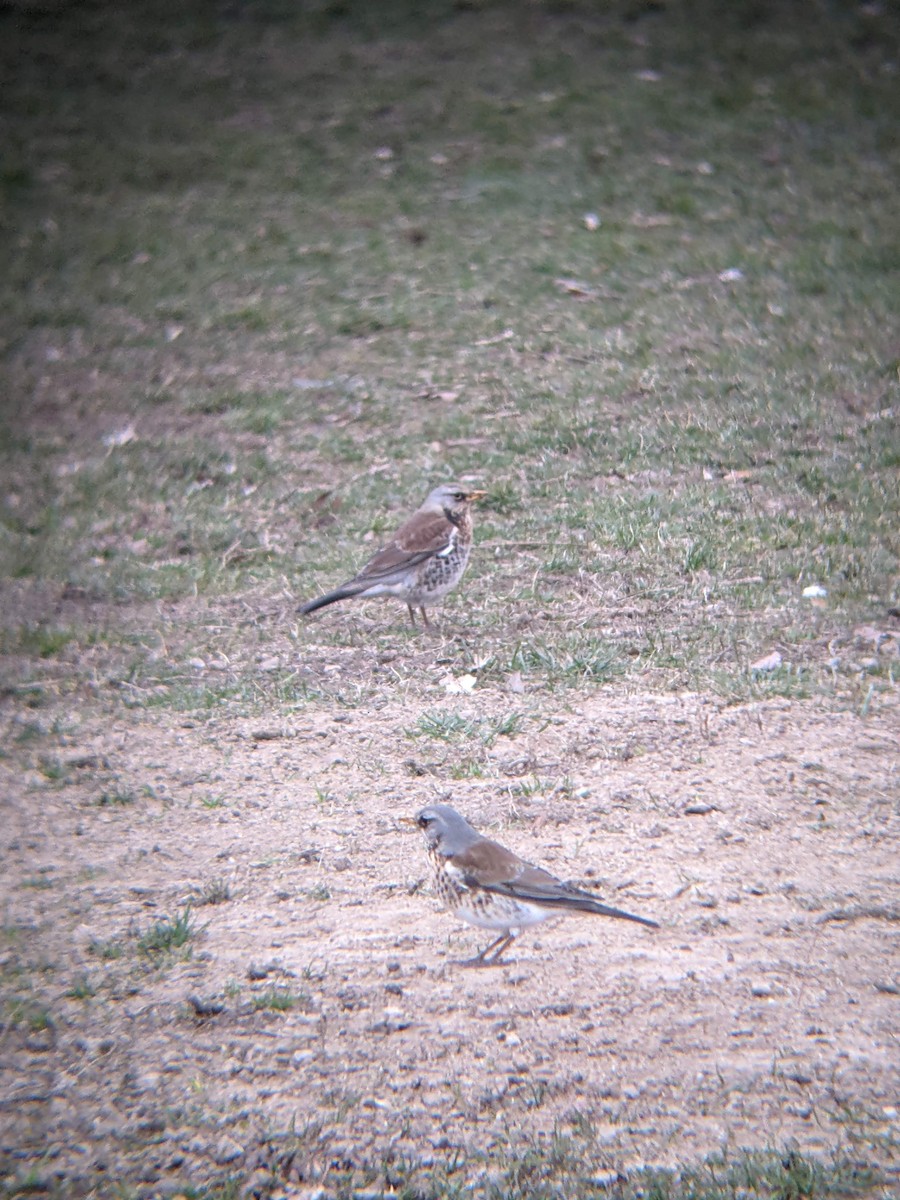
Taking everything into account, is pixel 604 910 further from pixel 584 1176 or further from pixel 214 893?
pixel 214 893

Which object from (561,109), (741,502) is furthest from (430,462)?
(561,109)

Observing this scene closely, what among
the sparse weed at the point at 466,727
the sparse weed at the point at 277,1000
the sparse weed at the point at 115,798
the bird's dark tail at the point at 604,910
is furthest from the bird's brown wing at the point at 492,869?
the sparse weed at the point at 115,798

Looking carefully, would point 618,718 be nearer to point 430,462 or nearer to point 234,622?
point 234,622

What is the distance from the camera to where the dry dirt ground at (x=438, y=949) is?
3854mm

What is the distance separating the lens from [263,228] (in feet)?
45.6

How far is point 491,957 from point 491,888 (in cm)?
37

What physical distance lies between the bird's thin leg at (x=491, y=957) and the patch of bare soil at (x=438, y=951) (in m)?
0.04

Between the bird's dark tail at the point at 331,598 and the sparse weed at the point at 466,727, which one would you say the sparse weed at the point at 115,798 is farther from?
the bird's dark tail at the point at 331,598

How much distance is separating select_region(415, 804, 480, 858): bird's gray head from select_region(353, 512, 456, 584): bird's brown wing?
2722 millimetres

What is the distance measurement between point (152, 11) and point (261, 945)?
56.8 feet

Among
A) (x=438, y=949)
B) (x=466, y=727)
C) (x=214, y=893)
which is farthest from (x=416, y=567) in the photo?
(x=438, y=949)

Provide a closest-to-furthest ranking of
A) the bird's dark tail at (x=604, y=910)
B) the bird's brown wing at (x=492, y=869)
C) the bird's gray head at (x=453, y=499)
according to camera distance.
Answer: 1. the bird's dark tail at (x=604, y=910)
2. the bird's brown wing at (x=492, y=869)
3. the bird's gray head at (x=453, y=499)

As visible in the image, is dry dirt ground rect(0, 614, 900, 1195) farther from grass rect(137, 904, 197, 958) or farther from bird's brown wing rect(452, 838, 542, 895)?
bird's brown wing rect(452, 838, 542, 895)

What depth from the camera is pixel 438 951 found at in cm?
468
